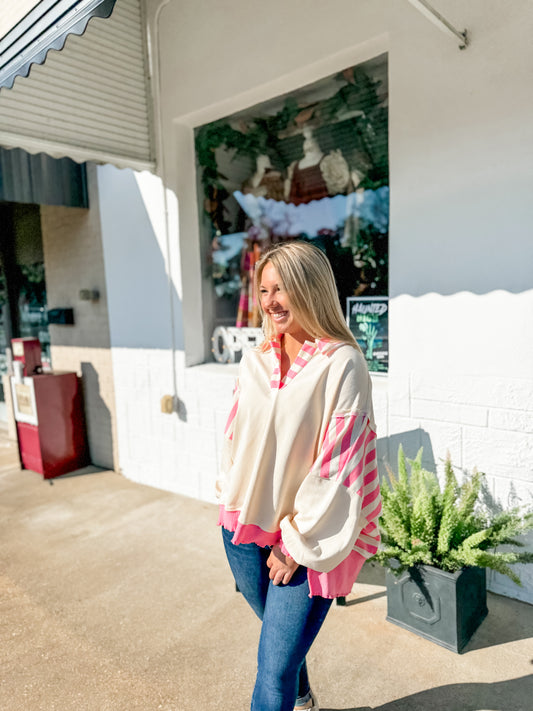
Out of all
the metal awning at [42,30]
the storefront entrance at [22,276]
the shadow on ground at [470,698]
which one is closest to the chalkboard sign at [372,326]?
the shadow on ground at [470,698]

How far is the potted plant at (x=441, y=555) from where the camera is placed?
2.07 metres

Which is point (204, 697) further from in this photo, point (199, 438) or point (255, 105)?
point (255, 105)

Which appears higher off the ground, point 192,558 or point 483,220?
point 483,220

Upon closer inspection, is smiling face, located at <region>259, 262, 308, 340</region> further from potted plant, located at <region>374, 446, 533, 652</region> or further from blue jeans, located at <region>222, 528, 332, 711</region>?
potted plant, located at <region>374, 446, 533, 652</region>

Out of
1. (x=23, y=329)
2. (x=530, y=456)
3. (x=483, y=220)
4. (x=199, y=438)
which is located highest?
(x=483, y=220)

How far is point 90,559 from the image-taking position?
3.06m

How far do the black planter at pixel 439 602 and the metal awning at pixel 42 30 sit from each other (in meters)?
2.60

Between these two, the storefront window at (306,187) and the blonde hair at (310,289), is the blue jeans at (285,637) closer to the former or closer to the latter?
the blonde hair at (310,289)

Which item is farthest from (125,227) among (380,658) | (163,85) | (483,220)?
(380,658)

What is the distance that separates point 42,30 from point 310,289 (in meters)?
1.58

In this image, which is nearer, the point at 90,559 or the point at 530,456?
the point at 530,456

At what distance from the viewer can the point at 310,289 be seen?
137cm

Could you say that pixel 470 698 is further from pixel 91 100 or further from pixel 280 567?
pixel 91 100

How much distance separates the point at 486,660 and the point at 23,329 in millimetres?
5966
